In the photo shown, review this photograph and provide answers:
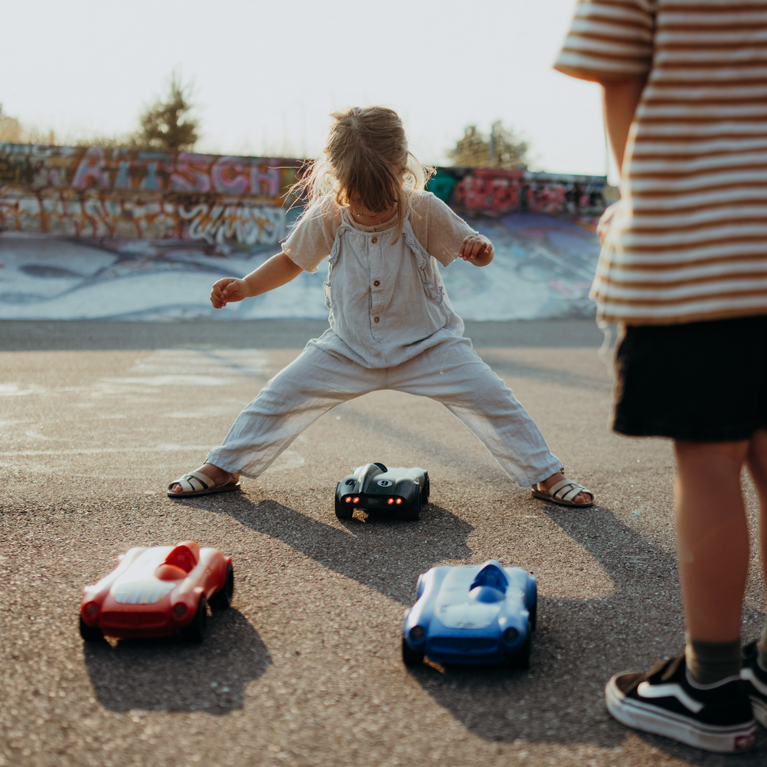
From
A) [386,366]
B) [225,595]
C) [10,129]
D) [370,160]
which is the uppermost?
[10,129]

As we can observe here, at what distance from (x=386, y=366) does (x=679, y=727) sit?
6.32 feet

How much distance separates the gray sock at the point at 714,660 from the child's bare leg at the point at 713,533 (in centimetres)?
2

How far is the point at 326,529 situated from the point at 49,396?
143 inches

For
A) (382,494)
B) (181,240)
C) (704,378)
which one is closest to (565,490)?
(382,494)

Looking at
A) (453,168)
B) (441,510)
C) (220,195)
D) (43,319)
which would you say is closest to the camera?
(441,510)

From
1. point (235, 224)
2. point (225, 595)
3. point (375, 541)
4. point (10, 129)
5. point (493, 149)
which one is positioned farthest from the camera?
point (493, 149)

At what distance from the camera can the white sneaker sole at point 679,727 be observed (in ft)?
5.09

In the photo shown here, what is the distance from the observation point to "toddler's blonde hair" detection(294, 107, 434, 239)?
3.04 metres

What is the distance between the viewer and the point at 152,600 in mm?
1940

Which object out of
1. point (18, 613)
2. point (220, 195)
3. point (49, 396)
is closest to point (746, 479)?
point (18, 613)

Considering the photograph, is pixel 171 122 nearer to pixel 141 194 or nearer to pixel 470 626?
pixel 141 194

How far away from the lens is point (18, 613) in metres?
2.16

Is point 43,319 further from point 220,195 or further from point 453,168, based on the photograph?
point 453,168

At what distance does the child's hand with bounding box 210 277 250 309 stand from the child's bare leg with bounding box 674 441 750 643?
2.16 metres
